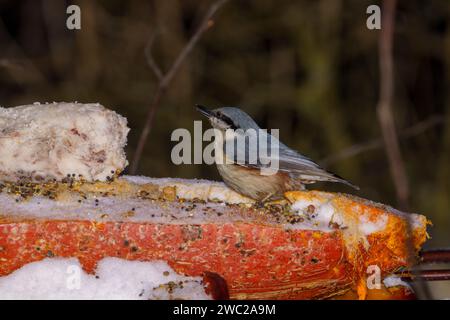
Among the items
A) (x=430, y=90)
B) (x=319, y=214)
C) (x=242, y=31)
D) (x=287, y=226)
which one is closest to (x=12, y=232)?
(x=287, y=226)

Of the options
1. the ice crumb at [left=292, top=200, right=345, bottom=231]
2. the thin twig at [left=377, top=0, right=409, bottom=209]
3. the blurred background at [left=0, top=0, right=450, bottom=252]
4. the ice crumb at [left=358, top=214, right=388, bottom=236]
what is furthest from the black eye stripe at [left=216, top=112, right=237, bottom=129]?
the blurred background at [left=0, top=0, right=450, bottom=252]

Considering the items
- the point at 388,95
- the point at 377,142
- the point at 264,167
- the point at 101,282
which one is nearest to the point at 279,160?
the point at 264,167

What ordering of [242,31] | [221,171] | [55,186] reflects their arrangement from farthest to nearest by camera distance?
1. [242,31]
2. [221,171]
3. [55,186]

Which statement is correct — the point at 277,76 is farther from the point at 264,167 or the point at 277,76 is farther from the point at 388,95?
the point at 388,95

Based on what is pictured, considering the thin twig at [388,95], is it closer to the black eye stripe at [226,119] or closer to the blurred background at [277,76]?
the black eye stripe at [226,119]

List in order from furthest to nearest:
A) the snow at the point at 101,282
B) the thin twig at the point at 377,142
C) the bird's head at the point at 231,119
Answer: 1. the thin twig at the point at 377,142
2. the bird's head at the point at 231,119
3. the snow at the point at 101,282

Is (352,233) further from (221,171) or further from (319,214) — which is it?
(221,171)

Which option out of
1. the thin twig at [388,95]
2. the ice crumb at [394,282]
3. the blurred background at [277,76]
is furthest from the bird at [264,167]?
the blurred background at [277,76]
